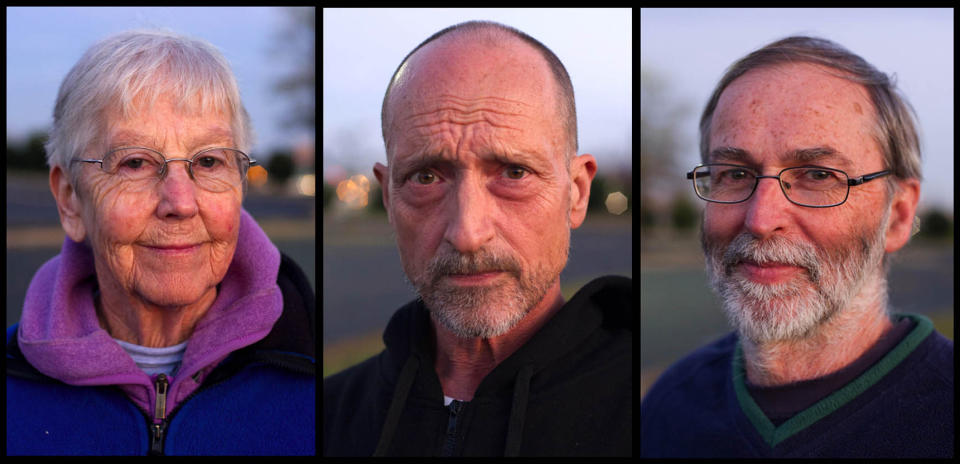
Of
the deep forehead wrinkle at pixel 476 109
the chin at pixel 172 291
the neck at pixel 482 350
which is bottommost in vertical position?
the neck at pixel 482 350

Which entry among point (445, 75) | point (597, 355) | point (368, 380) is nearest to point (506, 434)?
point (597, 355)

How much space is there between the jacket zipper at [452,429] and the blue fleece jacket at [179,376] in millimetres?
810

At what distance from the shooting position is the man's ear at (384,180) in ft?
9.84

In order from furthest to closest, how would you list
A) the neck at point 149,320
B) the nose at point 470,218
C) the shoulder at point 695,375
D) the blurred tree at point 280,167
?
the blurred tree at point 280,167
the shoulder at point 695,375
the neck at point 149,320
the nose at point 470,218

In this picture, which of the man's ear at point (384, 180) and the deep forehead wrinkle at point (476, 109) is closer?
the deep forehead wrinkle at point (476, 109)

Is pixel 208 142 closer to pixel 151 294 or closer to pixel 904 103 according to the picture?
pixel 151 294

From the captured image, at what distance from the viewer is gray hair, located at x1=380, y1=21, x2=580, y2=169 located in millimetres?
2768

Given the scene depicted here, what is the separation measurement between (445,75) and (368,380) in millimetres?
1560

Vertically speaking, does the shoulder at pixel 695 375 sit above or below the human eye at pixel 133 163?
below

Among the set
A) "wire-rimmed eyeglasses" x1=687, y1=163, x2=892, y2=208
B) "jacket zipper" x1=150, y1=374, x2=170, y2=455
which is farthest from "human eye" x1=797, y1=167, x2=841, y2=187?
"jacket zipper" x1=150, y1=374, x2=170, y2=455

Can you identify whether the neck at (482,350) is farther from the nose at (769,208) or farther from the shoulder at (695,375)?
the shoulder at (695,375)

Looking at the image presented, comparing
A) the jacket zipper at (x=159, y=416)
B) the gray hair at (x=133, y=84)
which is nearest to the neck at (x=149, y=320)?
the jacket zipper at (x=159, y=416)

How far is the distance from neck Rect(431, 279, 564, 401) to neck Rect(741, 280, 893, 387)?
3.63ft

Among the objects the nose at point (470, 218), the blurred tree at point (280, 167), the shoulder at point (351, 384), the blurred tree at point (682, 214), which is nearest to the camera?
the nose at point (470, 218)
